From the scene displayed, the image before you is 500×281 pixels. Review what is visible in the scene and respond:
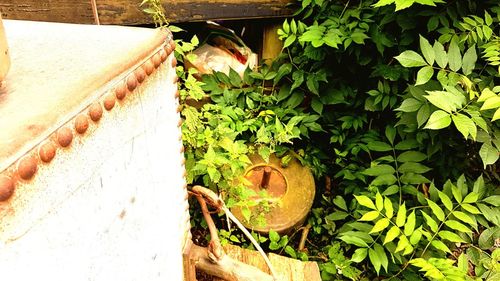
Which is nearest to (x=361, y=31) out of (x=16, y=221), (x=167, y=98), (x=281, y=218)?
(x=281, y=218)

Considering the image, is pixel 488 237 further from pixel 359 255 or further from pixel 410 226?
pixel 359 255

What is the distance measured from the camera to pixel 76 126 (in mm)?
774

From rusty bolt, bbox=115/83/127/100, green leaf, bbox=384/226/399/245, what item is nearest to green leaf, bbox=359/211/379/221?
green leaf, bbox=384/226/399/245

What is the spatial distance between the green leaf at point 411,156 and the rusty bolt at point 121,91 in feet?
6.19

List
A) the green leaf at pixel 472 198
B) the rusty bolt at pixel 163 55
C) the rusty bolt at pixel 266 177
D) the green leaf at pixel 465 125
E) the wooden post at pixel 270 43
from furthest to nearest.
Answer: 1. the wooden post at pixel 270 43
2. the rusty bolt at pixel 266 177
3. the green leaf at pixel 472 198
4. the green leaf at pixel 465 125
5. the rusty bolt at pixel 163 55

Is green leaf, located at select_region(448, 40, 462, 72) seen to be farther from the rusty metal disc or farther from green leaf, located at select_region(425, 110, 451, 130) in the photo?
the rusty metal disc

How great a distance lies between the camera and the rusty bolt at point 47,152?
2.27ft

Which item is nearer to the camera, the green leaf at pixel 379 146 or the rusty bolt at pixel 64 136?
the rusty bolt at pixel 64 136

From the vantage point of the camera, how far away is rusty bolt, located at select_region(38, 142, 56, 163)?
69cm

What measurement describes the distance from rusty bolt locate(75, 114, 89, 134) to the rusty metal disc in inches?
74.0

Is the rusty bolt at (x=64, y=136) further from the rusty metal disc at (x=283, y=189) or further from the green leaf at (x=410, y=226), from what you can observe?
the rusty metal disc at (x=283, y=189)

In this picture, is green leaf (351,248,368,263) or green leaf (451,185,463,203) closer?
green leaf (451,185,463,203)

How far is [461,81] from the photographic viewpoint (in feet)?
5.82

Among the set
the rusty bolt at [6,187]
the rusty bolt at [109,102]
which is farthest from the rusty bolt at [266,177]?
the rusty bolt at [6,187]
